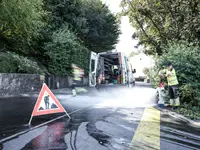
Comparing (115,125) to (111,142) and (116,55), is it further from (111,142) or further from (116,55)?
(116,55)

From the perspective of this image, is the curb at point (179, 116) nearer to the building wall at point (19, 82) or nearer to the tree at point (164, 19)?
the tree at point (164, 19)

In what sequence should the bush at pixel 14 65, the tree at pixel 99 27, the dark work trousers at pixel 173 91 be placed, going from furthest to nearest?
1. the tree at pixel 99 27
2. the bush at pixel 14 65
3. the dark work trousers at pixel 173 91

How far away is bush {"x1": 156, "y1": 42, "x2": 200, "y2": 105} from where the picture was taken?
8.40 metres

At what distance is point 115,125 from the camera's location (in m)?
5.39

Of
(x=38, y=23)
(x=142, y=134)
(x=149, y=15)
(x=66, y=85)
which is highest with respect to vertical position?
(x=149, y=15)

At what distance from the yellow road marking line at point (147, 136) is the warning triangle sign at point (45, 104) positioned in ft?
7.97

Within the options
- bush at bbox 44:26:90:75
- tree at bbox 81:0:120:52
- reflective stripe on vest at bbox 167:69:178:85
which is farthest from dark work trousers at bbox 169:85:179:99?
tree at bbox 81:0:120:52

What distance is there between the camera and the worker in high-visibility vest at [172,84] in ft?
27.1

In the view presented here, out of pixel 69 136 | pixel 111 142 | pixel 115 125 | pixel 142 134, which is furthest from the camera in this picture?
pixel 115 125

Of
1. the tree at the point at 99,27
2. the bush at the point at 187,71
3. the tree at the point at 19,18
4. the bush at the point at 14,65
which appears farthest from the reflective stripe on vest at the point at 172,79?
the tree at the point at 99,27

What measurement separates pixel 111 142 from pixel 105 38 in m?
21.1

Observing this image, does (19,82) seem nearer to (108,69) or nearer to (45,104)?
(108,69)

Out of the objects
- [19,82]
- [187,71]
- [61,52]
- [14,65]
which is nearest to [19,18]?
[14,65]

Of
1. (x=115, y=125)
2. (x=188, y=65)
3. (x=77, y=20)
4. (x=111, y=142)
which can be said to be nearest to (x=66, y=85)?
(x=77, y=20)
